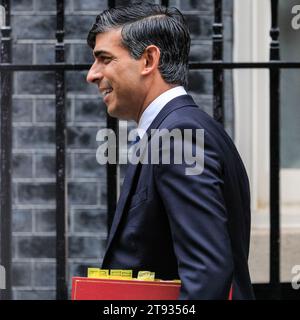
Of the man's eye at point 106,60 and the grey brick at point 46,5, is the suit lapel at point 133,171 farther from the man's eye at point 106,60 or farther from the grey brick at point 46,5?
the grey brick at point 46,5

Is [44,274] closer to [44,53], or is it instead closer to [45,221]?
[45,221]

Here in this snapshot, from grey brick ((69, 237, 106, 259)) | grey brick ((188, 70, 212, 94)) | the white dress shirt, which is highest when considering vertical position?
grey brick ((188, 70, 212, 94))

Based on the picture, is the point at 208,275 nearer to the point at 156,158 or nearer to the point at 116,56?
the point at 156,158

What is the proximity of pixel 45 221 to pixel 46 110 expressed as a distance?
21.7 inches

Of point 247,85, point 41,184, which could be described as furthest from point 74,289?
point 247,85

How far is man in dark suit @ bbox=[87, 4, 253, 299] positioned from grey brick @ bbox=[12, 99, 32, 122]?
204cm

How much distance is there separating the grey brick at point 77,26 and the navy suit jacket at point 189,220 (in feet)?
7.56

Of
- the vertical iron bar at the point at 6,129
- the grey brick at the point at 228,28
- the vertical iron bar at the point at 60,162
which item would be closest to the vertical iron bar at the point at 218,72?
the vertical iron bar at the point at 60,162

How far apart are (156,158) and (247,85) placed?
2.67 m

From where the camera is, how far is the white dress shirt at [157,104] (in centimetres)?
269

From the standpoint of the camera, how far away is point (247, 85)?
5.10m

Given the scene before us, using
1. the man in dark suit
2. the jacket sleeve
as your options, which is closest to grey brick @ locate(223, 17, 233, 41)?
the man in dark suit

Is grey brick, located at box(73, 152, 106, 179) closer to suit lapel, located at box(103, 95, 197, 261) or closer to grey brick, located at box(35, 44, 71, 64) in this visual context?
grey brick, located at box(35, 44, 71, 64)

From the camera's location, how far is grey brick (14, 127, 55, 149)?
4898mm
